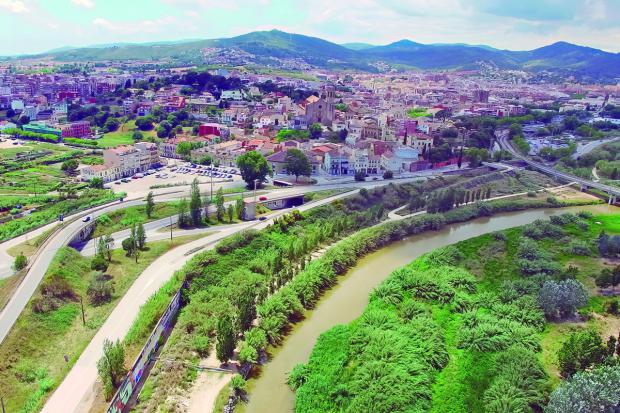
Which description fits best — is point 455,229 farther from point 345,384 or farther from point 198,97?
point 198,97

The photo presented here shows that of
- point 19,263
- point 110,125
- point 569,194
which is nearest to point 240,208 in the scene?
point 19,263

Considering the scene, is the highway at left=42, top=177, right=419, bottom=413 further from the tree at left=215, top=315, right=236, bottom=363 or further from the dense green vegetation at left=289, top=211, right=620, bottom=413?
the dense green vegetation at left=289, top=211, right=620, bottom=413

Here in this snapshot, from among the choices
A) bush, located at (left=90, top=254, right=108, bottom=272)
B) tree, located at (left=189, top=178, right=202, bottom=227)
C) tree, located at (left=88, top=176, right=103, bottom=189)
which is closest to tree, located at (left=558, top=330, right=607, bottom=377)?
bush, located at (left=90, top=254, right=108, bottom=272)

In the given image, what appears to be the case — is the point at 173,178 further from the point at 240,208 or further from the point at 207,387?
the point at 207,387

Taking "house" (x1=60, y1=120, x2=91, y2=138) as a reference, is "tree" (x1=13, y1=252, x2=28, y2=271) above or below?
below

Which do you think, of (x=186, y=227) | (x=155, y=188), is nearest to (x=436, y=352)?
(x=186, y=227)

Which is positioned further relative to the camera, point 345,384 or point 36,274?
point 36,274
